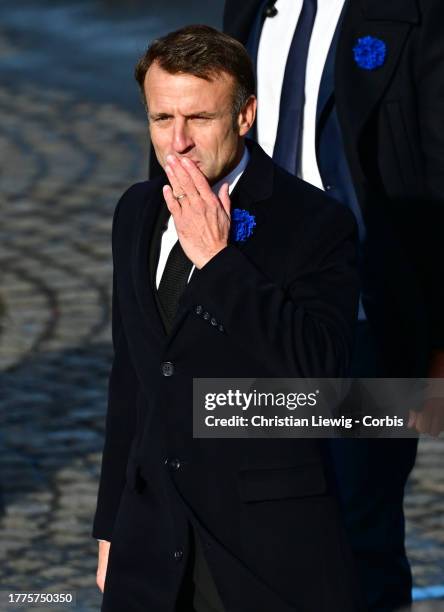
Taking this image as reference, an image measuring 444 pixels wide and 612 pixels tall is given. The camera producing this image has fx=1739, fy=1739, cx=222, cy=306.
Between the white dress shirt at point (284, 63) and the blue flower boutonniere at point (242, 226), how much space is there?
1.00 metres

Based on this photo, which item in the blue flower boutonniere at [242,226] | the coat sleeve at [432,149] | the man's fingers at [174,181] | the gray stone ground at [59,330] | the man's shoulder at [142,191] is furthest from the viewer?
the gray stone ground at [59,330]

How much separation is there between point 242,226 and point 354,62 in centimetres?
105

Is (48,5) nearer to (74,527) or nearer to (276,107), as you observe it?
(74,527)

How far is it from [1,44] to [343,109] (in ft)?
30.9

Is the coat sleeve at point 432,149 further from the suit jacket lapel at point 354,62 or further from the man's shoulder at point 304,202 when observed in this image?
the man's shoulder at point 304,202

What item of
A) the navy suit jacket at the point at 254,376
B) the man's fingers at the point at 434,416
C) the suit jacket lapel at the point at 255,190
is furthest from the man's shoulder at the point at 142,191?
the man's fingers at the point at 434,416

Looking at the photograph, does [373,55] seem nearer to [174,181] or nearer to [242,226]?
[242,226]

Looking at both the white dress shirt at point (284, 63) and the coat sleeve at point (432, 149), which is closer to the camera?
the coat sleeve at point (432, 149)

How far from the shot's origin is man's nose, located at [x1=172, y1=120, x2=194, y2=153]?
3.34 m

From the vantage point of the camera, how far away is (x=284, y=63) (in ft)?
15.0

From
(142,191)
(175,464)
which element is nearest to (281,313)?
(175,464)

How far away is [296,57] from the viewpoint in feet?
14.9

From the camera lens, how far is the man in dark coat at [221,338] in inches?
130

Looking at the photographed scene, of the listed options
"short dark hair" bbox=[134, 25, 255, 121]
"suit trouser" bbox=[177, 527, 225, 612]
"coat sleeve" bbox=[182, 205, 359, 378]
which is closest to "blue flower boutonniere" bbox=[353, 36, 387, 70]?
"short dark hair" bbox=[134, 25, 255, 121]
